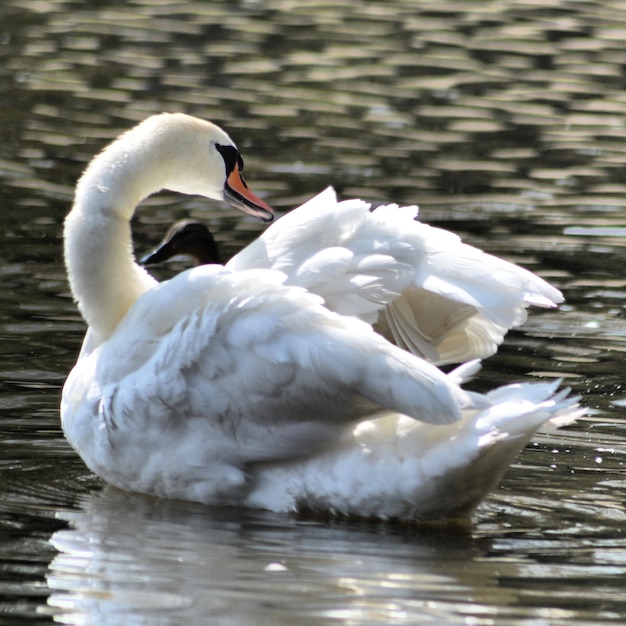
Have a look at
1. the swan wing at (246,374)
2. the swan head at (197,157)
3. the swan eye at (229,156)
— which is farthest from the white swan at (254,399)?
the swan eye at (229,156)

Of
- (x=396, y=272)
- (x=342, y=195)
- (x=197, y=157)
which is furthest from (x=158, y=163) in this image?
(x=342, y=195)

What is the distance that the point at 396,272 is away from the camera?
619cm

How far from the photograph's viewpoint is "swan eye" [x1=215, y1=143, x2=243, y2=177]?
6916 millimetres

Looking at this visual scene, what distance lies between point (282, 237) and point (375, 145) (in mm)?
7617

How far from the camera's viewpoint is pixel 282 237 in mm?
6363

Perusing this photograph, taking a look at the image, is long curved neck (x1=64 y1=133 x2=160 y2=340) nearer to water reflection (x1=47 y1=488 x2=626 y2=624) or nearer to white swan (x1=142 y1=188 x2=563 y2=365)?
white swan (x1=142 y1=188 x2=563 y2=365)

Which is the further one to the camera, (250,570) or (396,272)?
(396,272)

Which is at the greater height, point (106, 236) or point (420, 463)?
point (106, 236)

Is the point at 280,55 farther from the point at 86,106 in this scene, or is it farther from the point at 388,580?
the point at 388,580

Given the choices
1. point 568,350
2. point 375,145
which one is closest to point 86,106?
point 375,145

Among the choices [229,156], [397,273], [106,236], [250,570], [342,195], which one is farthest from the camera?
[342,195]

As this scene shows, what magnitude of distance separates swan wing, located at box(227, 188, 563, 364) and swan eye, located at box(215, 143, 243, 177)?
61 centimetres

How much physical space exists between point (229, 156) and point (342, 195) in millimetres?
5157

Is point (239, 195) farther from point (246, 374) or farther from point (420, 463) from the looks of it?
point (420, 463)
